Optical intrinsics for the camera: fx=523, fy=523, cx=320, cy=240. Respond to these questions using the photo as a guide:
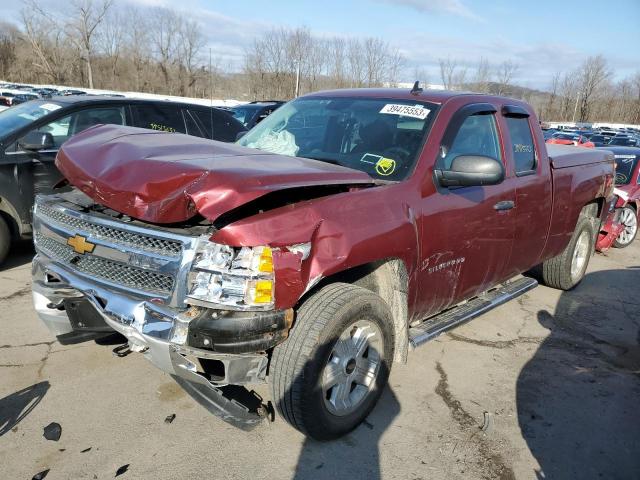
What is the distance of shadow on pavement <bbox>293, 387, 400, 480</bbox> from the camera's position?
2.72 m

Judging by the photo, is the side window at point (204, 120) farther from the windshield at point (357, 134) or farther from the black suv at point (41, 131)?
the windshield at point (357, 134)

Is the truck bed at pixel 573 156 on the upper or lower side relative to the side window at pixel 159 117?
lower

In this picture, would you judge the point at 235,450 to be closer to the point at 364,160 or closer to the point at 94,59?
the point at 364,160

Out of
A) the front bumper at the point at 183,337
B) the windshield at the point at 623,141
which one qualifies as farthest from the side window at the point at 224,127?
the windshield at the point at 623,141

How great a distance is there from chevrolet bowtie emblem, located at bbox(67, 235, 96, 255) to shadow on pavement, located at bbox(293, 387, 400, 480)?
1.59 meters

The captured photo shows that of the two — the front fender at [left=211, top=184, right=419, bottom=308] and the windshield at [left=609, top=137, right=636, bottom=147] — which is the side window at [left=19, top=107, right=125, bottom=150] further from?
the windshield at [left=609, top=137, right=636, bottom=147]

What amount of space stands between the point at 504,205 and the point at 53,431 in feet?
10.9

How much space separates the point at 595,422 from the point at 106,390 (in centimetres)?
317

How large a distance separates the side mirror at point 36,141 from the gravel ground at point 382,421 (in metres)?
1.70

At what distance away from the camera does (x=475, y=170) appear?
3225mm

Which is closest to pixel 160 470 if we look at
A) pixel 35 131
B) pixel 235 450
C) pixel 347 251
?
pixel 235 450

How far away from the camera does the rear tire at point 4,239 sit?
5.39 meters

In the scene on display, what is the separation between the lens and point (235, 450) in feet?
9.36

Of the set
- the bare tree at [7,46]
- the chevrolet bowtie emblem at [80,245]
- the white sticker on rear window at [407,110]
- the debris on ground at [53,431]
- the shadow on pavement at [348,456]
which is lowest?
the shadow on pavement at [348,456]
